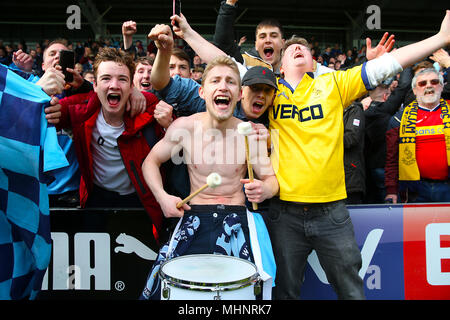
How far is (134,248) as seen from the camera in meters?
2.84

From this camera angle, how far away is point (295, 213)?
246cm

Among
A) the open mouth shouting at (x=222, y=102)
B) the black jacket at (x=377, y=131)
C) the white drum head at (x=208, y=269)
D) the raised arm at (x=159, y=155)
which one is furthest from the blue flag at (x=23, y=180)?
the black jacket at (x=377, y=131)

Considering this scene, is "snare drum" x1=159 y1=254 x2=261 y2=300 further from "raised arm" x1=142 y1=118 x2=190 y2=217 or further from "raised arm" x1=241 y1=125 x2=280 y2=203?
"raised arm" x1=142 y1=118 x2=190 y2=217

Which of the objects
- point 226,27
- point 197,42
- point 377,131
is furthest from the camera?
point 377,131

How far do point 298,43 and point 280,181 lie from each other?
40.5 inches

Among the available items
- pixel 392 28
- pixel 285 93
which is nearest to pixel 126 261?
pixel 285 93

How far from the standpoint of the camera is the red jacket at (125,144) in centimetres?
264

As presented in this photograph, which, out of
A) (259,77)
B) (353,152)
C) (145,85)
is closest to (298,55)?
(259,77)

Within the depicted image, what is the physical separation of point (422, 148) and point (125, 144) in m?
2.84

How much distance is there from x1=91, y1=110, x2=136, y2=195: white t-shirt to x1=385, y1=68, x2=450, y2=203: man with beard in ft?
8.35

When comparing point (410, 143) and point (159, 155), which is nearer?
point (159, 155)

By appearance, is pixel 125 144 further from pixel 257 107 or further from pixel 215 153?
pixel 257 107
